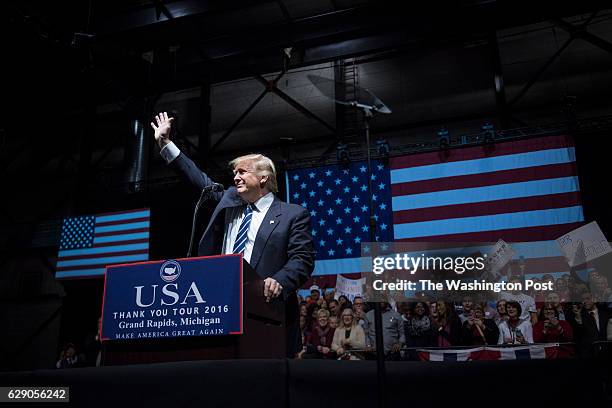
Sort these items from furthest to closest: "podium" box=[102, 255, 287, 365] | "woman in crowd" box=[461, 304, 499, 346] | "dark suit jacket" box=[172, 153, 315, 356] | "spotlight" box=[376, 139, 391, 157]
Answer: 1. "spotlight" box=[376, 139, 391, 157]
2. "woman in crowd" box=[461, 304, 499, 346]
3. "dark suit jacket" box=[172, 153, 315, 356]
4. "podium" box=[102, 255, 287, 365]

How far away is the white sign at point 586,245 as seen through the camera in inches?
137

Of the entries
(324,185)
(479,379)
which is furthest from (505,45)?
(479,379)

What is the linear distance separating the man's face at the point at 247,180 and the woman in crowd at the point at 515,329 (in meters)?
4.23

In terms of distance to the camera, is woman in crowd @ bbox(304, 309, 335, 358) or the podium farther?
woman in crowd @ bbox(304, 309, 335, 358)

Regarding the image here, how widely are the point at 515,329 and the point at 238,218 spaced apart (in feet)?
14.5

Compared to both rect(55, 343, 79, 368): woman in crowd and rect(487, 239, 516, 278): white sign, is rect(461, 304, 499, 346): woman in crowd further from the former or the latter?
rect(55, 343, 79, 368): woman in crowd

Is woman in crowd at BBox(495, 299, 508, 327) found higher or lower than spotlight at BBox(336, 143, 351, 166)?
lower

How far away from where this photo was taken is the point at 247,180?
1.92m

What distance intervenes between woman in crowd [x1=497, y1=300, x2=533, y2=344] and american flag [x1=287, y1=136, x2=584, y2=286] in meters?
0.97

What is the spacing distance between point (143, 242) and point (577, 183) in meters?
5.97

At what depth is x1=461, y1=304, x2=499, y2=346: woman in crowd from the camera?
524 cm

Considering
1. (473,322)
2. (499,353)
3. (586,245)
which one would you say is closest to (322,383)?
(586,245)

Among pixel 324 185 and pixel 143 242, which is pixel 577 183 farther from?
pixel 143 242
